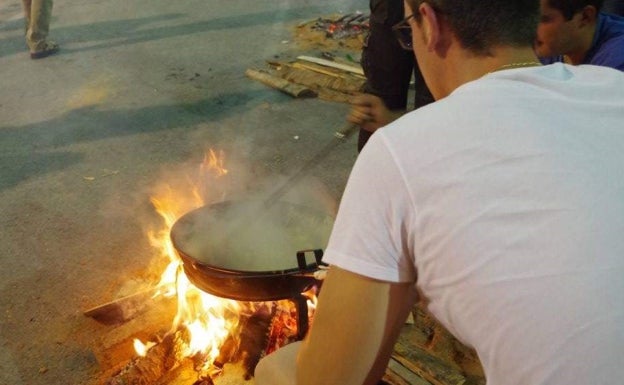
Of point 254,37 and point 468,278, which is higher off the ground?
point 468,278

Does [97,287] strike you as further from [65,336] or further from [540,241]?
[540,241]

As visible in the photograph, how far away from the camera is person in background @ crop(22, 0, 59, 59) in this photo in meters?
7.73

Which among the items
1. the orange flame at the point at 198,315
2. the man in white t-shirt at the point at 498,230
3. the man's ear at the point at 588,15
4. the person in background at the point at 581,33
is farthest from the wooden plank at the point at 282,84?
the man in white t-shirt at the point at 498,230

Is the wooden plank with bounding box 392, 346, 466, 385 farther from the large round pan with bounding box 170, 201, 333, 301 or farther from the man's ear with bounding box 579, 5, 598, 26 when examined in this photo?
the man's ear with bounding box 579, 5, 598, 26

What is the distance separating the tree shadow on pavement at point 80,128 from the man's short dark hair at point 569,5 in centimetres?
412

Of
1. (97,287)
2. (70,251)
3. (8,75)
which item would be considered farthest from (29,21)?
(97,287)

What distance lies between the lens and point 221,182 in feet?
15.2

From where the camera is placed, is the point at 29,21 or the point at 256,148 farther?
the point at 29,21

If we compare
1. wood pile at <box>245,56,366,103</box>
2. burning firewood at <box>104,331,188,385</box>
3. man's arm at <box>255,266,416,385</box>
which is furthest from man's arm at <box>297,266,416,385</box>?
wood pile at <box>245,56,366,103</box>

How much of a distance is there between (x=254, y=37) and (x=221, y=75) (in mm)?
1682

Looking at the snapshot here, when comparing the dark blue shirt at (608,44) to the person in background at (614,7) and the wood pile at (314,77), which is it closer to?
the person in background at (614,7)

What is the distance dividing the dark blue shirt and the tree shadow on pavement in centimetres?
410

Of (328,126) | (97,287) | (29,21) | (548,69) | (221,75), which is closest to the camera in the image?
(548,69)

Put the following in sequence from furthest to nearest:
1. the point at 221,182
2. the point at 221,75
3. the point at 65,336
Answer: the point at 221,75 → the point at 221,182 → the point at 65,336
